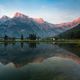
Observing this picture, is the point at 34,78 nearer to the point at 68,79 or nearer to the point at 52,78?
the point at 52,78

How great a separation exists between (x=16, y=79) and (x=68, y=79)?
7532 mm

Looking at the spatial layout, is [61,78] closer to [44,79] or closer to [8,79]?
[44,79]

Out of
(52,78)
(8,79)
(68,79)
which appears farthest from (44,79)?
(8,79)

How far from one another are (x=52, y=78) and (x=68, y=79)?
2.40 meters

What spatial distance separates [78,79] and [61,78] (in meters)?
2.45

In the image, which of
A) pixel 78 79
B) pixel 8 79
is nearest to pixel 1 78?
pixel 8 79

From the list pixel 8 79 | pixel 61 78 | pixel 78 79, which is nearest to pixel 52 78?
pixel 61 78

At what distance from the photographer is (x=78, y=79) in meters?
28.3

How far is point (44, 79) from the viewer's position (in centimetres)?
2853

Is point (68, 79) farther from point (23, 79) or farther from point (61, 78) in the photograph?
point (23, 79)

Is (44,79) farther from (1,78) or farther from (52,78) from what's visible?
(1,78)

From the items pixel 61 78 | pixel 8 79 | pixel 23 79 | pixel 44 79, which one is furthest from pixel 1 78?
pixel 61 78

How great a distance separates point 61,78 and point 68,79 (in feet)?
3.67

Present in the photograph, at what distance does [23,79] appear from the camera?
93.9 feet
